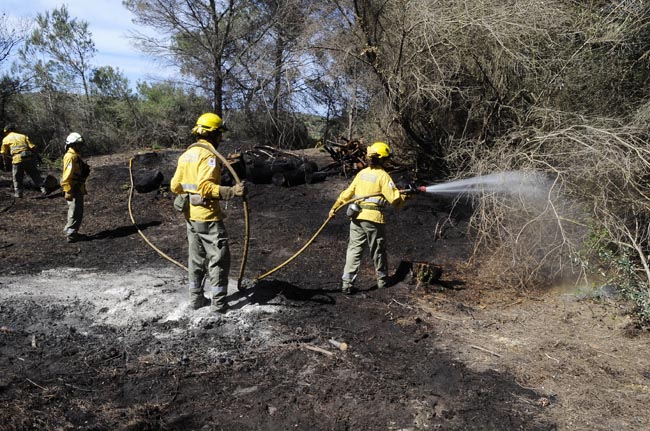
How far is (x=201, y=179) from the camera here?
492 cm

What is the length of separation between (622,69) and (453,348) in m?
5.61

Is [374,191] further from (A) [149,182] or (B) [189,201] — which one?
(A) [149,182]

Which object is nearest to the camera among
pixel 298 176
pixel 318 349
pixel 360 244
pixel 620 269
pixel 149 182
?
pixel 318 349

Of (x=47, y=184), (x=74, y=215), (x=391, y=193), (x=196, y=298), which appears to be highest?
(x=391, y=193)

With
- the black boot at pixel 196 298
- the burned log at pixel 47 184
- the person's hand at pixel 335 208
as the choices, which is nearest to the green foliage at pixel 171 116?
the burned log at pixel 47 184

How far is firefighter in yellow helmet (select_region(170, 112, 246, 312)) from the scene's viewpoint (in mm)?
4945

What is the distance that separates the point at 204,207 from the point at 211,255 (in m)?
0.48

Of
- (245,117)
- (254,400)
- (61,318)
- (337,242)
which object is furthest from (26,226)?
(245,117)

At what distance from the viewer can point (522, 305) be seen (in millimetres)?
5852

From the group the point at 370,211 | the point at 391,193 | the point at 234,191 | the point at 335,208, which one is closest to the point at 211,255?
the point at 234,191

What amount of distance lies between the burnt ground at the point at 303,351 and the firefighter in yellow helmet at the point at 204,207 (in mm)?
282

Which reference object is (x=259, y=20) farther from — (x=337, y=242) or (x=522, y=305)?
(x=522, y=305)

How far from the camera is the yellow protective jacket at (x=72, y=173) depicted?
26.1 feet

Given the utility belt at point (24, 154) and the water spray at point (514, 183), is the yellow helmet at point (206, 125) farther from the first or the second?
the utility belt at point (24, 154)
